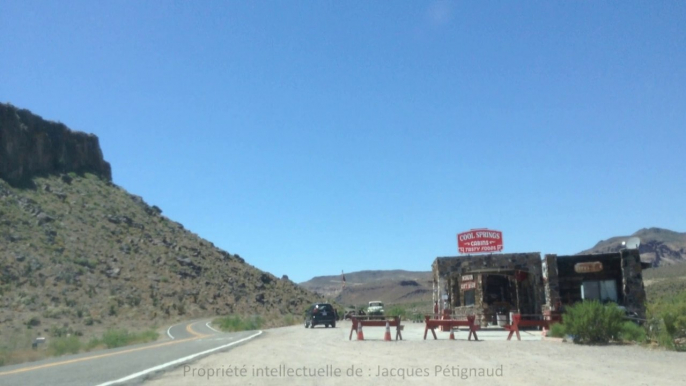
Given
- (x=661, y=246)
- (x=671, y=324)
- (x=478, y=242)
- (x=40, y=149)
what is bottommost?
(x=671, y=324)

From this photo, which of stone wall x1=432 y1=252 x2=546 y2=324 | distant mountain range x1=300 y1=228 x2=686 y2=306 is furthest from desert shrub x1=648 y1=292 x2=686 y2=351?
distant mountain range x1=300 y1=228 x2=686 y2=306

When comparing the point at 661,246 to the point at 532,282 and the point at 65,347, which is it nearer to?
the point at 532,282

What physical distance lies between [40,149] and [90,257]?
2157cm

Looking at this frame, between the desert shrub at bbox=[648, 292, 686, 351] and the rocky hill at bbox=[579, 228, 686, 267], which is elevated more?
the rocky hill at bbox=[579, 228, 686, 267]

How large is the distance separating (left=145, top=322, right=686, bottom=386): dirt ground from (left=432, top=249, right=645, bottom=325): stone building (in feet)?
46.4

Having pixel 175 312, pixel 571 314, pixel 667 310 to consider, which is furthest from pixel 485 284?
pixel 175 312

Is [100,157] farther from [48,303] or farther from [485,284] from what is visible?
[485,284]

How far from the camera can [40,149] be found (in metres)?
78.1

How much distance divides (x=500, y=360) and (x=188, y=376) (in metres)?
7.56

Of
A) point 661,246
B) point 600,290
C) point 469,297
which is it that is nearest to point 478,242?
point 469,297

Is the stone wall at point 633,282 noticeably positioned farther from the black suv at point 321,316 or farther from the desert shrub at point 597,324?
the black suv at point 321,316

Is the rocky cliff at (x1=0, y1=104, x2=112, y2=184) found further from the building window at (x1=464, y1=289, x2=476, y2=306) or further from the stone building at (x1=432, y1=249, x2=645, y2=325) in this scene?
the building window at (x1=464, y1=289, x2=476, y2=306)

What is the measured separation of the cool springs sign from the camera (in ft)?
126

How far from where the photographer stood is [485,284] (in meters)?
39.2
